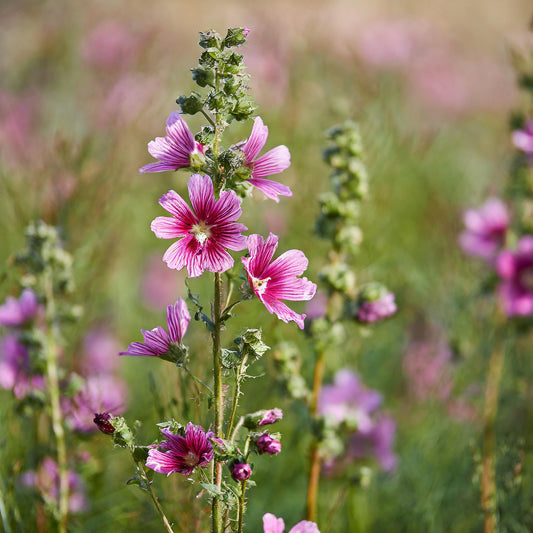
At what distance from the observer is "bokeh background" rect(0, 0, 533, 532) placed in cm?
160

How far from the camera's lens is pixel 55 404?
4.19ft

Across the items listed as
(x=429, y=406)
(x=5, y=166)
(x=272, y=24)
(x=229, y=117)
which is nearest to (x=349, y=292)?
(x=229, y=117)

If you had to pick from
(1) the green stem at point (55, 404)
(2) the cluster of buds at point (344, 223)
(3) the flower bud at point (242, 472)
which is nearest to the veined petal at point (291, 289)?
(3) the flower bud at point (242, 472)

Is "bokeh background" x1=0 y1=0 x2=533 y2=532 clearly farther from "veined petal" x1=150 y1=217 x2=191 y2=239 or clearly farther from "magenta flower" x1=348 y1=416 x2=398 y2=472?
"veined petal" x1=150 y1=217 x2=191 y2=239

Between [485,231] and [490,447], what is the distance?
724mm

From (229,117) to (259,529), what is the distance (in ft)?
4.48

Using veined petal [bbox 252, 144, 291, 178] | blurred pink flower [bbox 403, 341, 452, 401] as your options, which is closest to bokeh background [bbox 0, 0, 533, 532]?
blurred pink flower [bbox 403, 341, 452, 401]

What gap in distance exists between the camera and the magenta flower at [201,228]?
0.78 metres


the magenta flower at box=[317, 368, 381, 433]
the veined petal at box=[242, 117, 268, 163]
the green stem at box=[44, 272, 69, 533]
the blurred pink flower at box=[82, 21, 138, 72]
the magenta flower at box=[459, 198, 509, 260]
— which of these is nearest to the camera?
the veined petal at box=[242, 117, 268, 163]

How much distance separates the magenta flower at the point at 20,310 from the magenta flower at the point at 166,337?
0.65m

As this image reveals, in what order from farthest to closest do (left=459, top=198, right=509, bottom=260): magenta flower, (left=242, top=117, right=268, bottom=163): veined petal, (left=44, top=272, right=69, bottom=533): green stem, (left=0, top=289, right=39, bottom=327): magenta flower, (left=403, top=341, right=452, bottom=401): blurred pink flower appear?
(left=403, top=341, right=452, bottom=401): blurred pink flower
(left=459, top=198, right=509, bottom=260): magenta flower
(left=0, top=289, right=39, bottom=327): magenta flower
(left=44, top=272, right=69, bottom=533): green stem
(left=242, top=117, right=268, bottom=163): veined petal

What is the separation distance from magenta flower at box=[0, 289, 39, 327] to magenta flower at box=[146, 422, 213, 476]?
71cm

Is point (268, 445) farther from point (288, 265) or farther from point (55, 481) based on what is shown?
point (55, 481)

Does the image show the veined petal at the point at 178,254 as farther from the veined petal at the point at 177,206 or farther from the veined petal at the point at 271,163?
the veined petal at the point at 271,163
